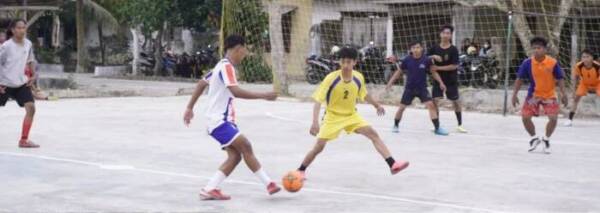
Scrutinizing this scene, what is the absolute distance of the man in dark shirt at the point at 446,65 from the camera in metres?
14.0

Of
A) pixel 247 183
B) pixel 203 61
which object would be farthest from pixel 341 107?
pixel 203 61

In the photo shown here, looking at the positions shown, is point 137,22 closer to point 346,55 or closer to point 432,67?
point 432,67

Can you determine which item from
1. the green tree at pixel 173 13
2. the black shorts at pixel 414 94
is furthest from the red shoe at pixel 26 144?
the green tree at pixel 173 13

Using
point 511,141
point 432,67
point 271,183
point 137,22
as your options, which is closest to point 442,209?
point 271,183

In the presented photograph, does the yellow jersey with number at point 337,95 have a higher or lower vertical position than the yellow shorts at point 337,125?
higher

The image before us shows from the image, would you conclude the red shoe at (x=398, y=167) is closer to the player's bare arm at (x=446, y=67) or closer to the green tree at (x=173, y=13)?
the player's bare arm at (x=446, y=67)

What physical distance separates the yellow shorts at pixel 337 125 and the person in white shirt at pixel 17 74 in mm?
4263

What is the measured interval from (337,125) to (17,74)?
4.54 metres

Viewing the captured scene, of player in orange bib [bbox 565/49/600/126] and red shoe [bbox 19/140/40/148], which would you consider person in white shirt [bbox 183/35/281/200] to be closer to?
red shoe [bbox 19/140/40/148]

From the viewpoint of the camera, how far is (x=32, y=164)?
32.8ft

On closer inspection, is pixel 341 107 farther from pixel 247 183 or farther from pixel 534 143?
pixel 534 143

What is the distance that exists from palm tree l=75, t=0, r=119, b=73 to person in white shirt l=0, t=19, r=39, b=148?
23.9 metres

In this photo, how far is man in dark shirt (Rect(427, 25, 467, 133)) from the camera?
13953 millimetres

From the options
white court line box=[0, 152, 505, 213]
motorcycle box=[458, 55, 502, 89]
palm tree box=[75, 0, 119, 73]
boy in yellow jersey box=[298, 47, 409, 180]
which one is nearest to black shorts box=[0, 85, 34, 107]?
white court line box=[0, 152, 505, 213]
